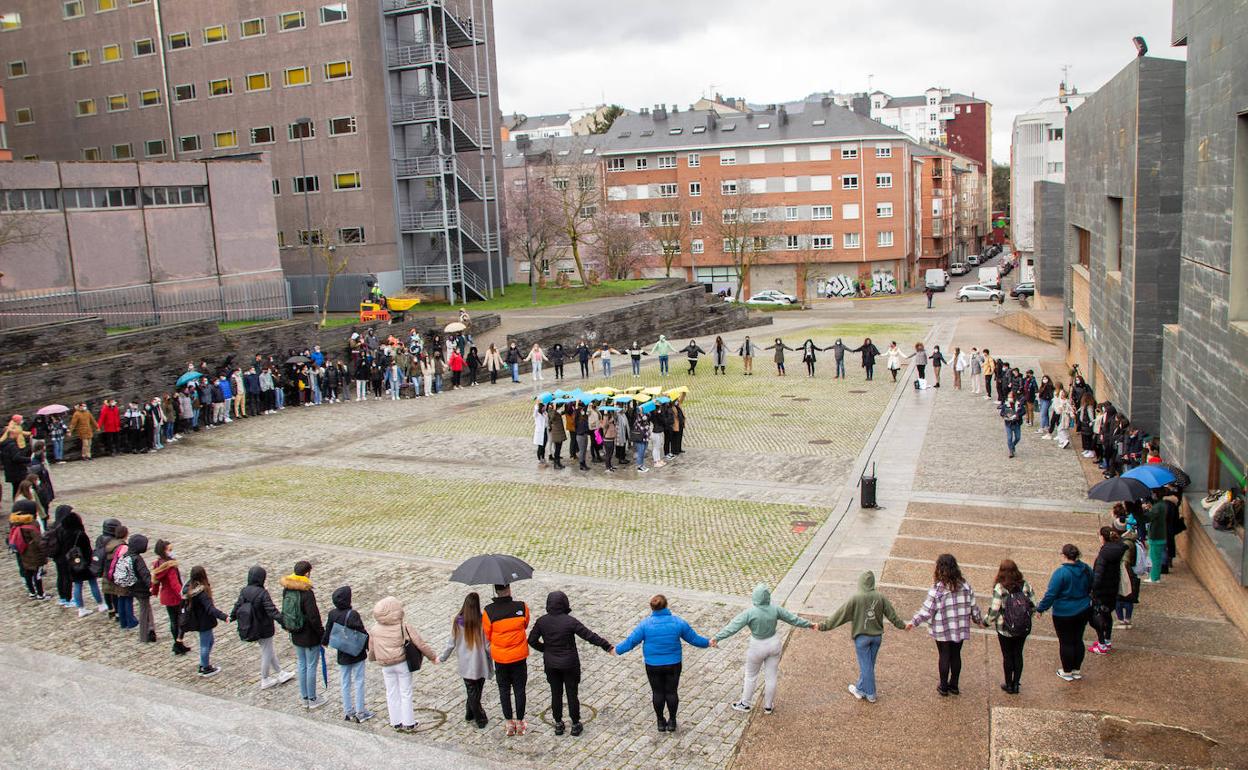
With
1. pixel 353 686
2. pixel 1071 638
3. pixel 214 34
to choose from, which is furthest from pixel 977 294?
pixel 353 686

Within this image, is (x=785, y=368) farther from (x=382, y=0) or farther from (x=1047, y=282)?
(x=382, y=0)

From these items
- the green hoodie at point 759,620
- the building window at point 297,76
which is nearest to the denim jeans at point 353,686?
the green hoodie at point 759,620

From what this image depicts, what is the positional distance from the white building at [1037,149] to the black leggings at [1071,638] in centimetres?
6823

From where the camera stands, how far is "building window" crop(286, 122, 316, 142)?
50.5m

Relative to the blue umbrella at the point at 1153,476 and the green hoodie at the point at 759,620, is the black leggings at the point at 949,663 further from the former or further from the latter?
the blue umbrella at the point at 1153,476

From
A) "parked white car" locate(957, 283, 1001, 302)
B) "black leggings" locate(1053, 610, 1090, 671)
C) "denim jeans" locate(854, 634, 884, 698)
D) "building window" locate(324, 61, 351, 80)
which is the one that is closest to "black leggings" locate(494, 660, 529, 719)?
"denim jeans" locate(854, 634, 884, 698)

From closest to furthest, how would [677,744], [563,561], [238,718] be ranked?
1. [677,744]
2. [238,718]
3. [563,561]

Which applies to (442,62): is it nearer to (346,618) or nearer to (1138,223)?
(1138,223)

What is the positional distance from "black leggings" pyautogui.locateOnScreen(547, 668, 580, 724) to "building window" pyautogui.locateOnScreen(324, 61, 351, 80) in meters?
44.9

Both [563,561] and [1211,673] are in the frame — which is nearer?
[1211,673]

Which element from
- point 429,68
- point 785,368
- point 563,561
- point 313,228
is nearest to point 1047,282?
point 785,368

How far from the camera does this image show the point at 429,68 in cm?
5125

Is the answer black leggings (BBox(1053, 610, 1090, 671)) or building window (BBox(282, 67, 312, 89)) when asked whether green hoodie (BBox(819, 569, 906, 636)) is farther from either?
building window (BBox(282, 67, 312, 89))

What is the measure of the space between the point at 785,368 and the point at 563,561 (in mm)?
22792
